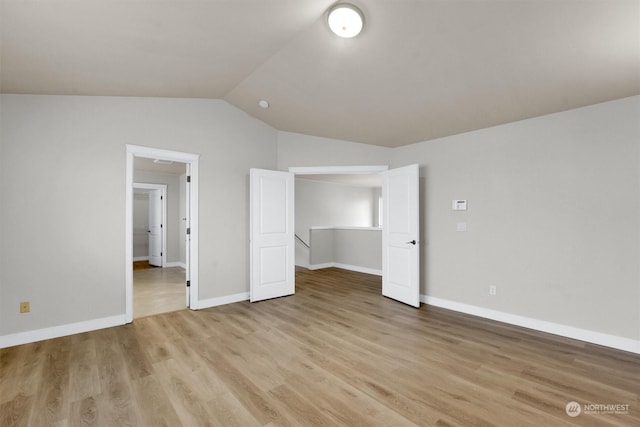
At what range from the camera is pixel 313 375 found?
2455mm

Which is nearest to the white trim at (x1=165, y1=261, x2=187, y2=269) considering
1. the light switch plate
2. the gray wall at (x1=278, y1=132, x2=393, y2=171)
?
the gray wall at (x1=278, y1=132, x2=393, y2=171)

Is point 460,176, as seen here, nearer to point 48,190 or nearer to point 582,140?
point 582,140

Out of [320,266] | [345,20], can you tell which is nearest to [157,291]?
[320,266]

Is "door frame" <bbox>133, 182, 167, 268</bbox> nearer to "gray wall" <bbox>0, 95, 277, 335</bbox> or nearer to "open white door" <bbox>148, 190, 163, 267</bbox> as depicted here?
"open white door" <bbox>148, 190, 163, 267</bbox>

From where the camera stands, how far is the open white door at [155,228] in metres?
7.83

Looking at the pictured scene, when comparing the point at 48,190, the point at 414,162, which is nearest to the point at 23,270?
the point at 48,190

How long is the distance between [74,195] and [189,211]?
4.22ft

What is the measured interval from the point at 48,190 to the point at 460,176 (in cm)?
500

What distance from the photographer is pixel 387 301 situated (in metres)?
4.63

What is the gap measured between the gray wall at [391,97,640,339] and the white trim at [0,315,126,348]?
4.28 metres

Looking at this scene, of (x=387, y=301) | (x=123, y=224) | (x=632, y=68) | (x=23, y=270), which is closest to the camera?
(x=632, y=68)

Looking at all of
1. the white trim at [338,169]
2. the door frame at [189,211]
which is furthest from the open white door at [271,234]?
the door frame at [189,211]

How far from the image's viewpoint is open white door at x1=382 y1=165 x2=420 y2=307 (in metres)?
4.31

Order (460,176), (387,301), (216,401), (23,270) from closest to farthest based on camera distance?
(216,401), (23,270), (460,176), (387,301)
